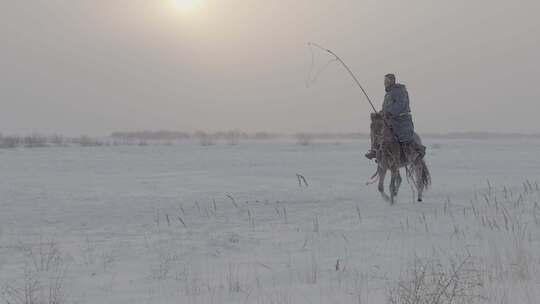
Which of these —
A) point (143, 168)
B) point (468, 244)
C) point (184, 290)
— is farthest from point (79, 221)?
point (143, 168)

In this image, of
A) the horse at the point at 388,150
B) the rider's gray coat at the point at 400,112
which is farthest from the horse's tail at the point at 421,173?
the rider's gray coat at the point at 400,112

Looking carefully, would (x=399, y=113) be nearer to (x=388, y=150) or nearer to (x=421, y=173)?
(x=388, y=150)

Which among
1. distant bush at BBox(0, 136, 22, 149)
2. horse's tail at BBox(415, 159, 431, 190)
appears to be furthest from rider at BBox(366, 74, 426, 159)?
distant bush at BBox(0, 136, 22, 149)

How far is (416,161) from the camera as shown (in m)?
11.7

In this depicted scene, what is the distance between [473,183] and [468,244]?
413 inches

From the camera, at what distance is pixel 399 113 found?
11336mm

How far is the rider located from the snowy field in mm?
1332

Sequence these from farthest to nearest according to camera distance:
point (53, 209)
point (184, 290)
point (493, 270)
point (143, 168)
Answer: point (143, 168) → point (53, 209) → point (493, 270) → point (184, 290)

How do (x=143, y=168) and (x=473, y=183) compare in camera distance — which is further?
(x=143, y=168)

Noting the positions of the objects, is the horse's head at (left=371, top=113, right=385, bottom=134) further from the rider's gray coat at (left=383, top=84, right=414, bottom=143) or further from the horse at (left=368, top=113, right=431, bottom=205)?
the rider's gray coat at (left=383, top=84, right=414, bottom=143)

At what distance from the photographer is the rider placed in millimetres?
11344

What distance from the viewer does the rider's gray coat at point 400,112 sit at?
11.3m

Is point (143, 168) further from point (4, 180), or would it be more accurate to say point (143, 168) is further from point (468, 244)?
point (468, 244)

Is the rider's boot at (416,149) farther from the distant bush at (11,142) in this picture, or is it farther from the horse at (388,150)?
the distant bush at (11,142)
